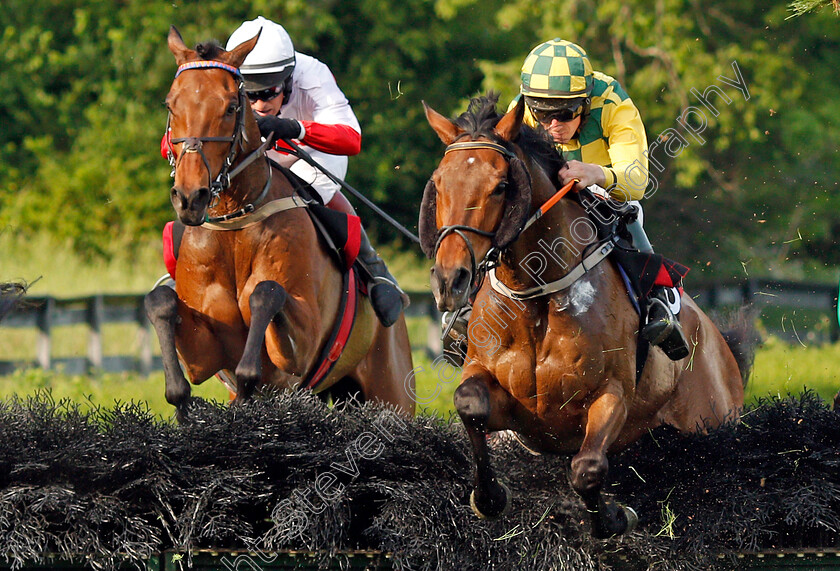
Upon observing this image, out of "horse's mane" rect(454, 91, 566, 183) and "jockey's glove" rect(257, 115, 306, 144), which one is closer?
"horse's mane" rect(454, 91, 566, 183)

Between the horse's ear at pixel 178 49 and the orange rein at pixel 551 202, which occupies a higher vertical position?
the horse's ear at pixel 178 49

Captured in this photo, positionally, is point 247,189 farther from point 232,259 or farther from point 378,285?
point 378,285

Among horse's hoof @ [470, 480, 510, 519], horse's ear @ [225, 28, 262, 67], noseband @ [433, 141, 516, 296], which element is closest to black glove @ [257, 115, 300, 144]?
horse's ear @ [225, 28, 262, 67]

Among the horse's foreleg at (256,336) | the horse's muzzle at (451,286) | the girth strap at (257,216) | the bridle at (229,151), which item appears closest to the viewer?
the horse's muzzle at (451,286)

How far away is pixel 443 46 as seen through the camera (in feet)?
60.4

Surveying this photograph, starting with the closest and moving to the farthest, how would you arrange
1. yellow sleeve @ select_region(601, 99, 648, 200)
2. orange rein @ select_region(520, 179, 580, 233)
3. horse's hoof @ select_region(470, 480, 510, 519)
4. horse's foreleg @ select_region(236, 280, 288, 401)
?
orange rein @ select_region(520, 179, 580, 233) → horse's hoof @ select_region(470, 480, 510, 519) → yellow sleeve @ select_region(601, 99, 648, 200) → horse's foreleg @ select_region(236, 280, 288, 401)

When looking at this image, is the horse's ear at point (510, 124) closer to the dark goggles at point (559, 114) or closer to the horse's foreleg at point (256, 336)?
the dark goggles at point (559, 114)

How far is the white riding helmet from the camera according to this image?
5.88 meters

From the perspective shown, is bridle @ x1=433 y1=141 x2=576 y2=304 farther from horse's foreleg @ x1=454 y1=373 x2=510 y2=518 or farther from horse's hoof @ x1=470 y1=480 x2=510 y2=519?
horse's hoof @ x1=470 y1=480 x2=510 y2=519

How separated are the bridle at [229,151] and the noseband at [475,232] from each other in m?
1.23

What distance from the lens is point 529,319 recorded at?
181 inches

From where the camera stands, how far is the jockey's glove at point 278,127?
18.7ft

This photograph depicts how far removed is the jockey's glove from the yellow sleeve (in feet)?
5.21

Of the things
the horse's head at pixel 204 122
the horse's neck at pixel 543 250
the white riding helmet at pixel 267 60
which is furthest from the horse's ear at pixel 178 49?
the horse's neck at pixel 543 250
